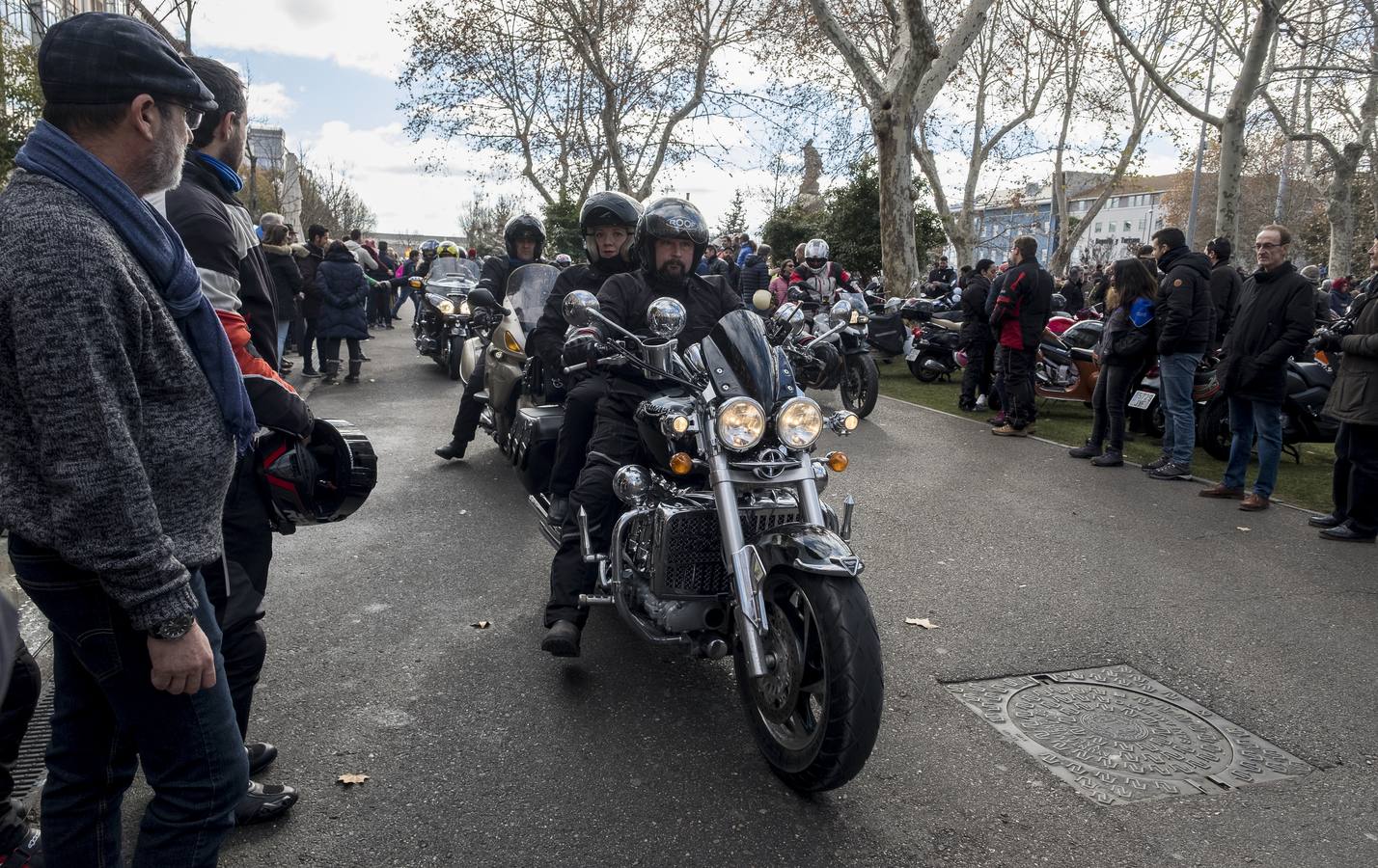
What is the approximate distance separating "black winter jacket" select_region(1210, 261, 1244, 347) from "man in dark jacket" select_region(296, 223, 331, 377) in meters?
9.63

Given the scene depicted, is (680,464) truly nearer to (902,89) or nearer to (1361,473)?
(1361,473)

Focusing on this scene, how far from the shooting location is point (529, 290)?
7121 millimetres

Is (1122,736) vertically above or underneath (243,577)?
underneath

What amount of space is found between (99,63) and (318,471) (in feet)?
3.83

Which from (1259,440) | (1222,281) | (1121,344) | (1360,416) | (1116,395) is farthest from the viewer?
(1222,281)

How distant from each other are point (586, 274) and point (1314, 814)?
4.10 metres

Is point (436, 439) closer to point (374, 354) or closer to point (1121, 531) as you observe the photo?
point (1121, 531)

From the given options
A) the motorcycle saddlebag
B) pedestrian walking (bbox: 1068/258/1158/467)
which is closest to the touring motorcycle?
the motorcycle saddlebag

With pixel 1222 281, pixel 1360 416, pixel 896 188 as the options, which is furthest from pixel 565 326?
pixel 896 188

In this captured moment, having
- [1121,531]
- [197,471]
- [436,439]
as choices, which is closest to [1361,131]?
[1121,531]

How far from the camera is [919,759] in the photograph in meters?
3.30

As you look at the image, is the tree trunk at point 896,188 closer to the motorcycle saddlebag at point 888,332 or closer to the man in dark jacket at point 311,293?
the motorcycle saddlebag at point 888,332

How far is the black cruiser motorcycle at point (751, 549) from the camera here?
113 inches

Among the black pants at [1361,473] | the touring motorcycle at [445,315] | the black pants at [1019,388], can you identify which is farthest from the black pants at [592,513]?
the touring motorcycle at [445,315]
